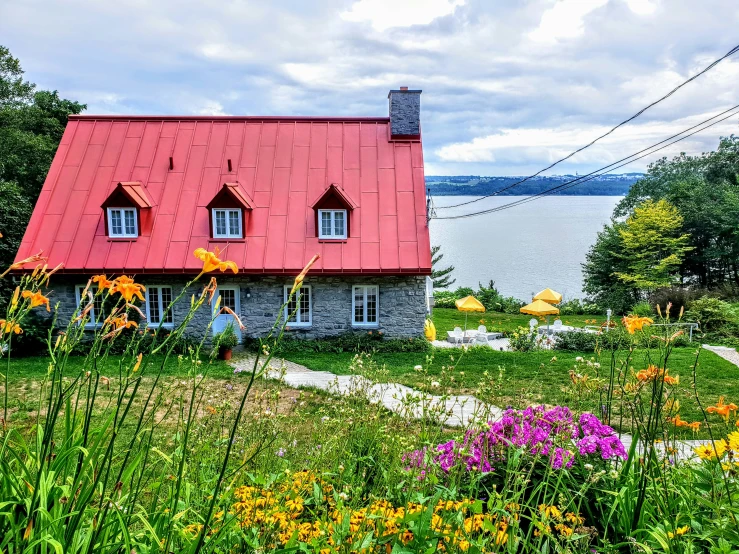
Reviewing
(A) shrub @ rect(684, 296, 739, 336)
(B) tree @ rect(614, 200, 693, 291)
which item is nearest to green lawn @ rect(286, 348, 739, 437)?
(A) shrub @ rect(684, 296, 739, 336)

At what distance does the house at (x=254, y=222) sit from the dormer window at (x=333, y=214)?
45 millimetres

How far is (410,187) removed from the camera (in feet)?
59.4

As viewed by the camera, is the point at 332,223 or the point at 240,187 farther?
the point at 240,187

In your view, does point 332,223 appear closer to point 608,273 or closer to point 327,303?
point 327,303

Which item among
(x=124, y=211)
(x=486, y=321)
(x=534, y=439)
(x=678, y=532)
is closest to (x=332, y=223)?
(x=124, y=211)

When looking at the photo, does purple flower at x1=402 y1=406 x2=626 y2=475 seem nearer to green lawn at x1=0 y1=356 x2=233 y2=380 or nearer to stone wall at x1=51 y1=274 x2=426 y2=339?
green lawn at x1=0 y1=356 x2=233 y2=380

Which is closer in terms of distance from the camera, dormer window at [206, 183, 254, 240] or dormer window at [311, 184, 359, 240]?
dormer window at [206, 183, 254, 240]

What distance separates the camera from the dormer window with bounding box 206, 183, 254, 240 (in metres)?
16.8

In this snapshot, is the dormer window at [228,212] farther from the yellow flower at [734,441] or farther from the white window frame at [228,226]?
the yellow flower at [734,441]

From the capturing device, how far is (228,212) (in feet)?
55.7

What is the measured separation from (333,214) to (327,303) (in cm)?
271

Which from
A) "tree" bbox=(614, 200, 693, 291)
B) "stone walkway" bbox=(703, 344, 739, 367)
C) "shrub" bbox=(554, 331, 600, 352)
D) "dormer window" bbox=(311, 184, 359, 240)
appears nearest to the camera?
"stone walkway" bbox=(703, 344, 739, 367)

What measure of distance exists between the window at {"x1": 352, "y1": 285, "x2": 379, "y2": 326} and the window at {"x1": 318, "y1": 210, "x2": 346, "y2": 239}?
1.81 m

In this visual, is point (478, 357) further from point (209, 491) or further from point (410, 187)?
point (209, 491)
